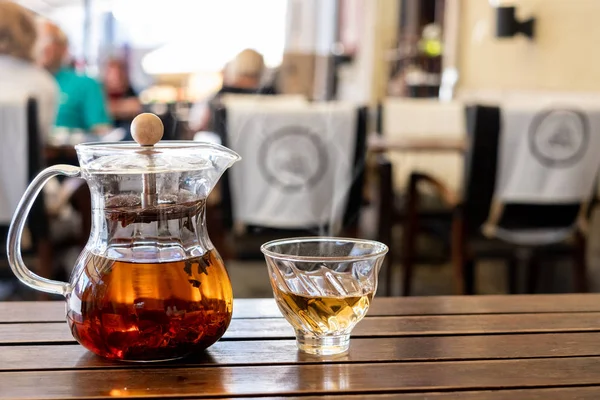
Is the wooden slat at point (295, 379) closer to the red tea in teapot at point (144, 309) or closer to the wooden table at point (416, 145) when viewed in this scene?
the red tea in teapot at point (144, 309)

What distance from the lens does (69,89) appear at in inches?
140

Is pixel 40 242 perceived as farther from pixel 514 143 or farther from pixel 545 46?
pixel 545 46

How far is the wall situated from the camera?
3.07 metres

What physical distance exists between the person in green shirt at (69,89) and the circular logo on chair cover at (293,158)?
1607mm

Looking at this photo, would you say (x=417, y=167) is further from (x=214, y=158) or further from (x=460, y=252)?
(x=214, y=158)

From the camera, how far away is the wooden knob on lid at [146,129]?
64 cm

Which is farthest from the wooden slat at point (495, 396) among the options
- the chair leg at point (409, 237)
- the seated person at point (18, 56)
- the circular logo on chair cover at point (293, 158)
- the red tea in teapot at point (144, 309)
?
the seated person at point (18, 56)

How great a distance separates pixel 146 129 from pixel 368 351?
0.91 ft

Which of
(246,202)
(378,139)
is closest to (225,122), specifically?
(246,202)

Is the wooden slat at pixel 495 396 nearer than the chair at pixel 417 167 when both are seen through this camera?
Yes

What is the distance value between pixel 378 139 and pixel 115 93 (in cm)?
414

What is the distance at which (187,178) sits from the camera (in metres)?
0.65

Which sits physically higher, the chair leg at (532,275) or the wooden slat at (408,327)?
the wooden slat at (408,327)

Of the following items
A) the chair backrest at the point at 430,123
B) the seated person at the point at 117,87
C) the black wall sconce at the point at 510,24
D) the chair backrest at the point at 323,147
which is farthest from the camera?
the seated person at the point at 117,87
